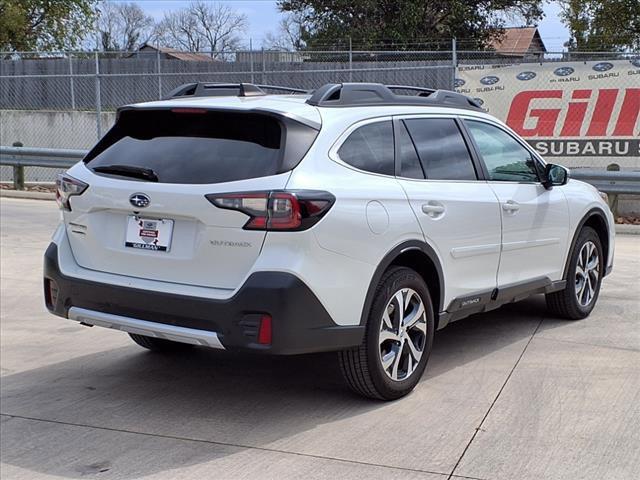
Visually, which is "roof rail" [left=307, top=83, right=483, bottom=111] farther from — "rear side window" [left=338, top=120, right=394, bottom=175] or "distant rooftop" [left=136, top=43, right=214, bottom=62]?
"distant rooftop" [left=136, top=43, right=214, bottom=62]

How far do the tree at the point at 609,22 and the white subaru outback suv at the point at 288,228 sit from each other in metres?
22.6

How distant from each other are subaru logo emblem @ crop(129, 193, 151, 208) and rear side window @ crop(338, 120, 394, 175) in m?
1.08

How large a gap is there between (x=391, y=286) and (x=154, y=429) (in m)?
1.53

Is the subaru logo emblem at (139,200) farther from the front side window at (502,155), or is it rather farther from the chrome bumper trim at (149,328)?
the front side window at (502,155)

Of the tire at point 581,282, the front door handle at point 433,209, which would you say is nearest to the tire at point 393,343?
the front door handle at point 433,209

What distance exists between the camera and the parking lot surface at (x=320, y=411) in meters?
3.91

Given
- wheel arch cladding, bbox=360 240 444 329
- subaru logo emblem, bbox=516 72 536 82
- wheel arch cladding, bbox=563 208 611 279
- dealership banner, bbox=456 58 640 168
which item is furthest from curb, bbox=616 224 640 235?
wheel arch cladding, bbox=360 240 444 329

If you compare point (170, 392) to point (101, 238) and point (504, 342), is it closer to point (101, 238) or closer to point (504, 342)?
point (101, 238)

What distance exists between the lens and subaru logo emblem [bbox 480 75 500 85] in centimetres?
1341

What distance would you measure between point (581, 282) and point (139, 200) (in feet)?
12.8

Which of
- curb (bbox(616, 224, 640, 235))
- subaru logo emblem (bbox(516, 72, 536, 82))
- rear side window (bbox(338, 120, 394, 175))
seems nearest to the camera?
rear side window (bbox(338, 120, 394, 175))

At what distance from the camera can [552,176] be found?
600 cm

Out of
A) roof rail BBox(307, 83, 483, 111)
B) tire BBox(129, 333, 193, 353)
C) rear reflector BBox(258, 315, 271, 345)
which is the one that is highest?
roof rail BBox(307, 83, 483, 111)

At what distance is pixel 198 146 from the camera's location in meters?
4.40
